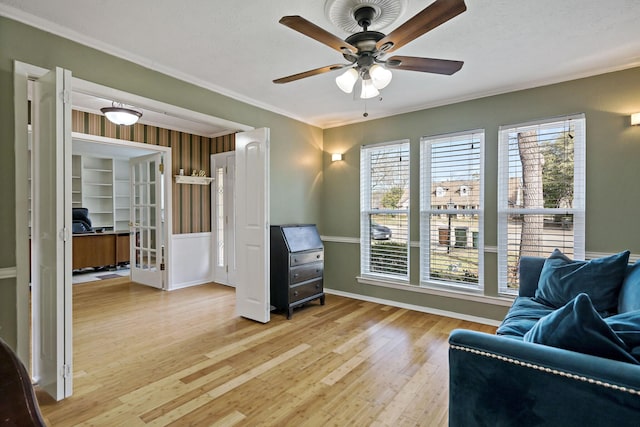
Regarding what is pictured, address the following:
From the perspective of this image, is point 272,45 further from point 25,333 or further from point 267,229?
point 25,333

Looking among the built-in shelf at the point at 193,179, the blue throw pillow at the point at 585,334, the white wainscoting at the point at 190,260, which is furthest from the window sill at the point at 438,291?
the built-in shelf at the point at 193,179

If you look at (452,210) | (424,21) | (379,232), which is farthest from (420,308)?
(424,21)

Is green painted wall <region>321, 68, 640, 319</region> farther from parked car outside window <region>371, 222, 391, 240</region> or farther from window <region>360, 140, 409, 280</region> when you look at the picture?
parked car outside window <region>371, 222, 391, 240</region>

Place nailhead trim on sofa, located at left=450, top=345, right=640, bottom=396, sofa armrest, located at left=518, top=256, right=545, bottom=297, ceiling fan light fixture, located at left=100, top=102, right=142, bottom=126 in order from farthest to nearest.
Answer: ceiling fan light fixture, located at left=100, top=102, right=142, bottom=126 < sofa armrest, located at left=518, top=256, right=545, bottom=297 < nailhead trim on sofa, located at left=450, top=345, right=640, bottom=396

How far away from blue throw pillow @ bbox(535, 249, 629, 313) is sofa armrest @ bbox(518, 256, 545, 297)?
0.62ft

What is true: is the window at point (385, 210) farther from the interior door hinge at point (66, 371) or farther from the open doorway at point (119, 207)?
the interior door hinge at point (66, 371)

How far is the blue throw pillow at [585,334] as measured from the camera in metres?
1.10

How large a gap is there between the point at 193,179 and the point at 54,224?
11.2 ft

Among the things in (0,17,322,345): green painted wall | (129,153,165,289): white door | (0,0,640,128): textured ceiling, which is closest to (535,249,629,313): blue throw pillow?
(0,0,640,128): textured ceiling

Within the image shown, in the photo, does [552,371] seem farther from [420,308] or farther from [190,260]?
[190,260]

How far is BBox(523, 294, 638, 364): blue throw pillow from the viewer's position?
43.4 inches

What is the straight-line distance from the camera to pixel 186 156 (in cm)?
550

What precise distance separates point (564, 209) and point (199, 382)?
3.70 metres

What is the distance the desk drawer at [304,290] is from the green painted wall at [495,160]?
2.31ft
